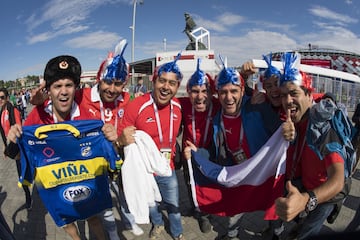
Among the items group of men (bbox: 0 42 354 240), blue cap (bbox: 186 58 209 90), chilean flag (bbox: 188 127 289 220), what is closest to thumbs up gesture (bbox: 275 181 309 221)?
group of men (bbox: 0 42 354 240)

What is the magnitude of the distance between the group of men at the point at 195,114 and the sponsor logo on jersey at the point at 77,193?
394mm

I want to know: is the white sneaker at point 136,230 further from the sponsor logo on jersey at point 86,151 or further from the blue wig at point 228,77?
the blue wig at point 228,77

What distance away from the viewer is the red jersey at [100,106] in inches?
111

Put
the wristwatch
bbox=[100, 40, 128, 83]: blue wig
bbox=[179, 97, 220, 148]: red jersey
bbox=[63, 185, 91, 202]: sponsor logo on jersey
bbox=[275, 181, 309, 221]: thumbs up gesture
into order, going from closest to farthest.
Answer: bbox=[275, 181, 309, 221]: thumbs up gesture
the wristwatch
bbox=[63, 185, 91, 202]: sponsor logo on jersey
bbox=[100, 40, 128, 83]: blue wig
bbox=[179, 97, 220, 148]: red jersey

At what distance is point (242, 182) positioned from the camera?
283 cm

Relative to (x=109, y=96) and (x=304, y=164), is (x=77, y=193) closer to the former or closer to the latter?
(x=109, y=96)

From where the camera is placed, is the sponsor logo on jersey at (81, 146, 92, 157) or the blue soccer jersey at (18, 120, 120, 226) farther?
the sponsor logo on jersey at (81, 146, 92, 157)

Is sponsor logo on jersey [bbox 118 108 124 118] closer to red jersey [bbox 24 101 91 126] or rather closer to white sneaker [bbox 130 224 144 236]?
red jersey [bbox 24 101 91 126]

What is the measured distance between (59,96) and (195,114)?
5.32ft

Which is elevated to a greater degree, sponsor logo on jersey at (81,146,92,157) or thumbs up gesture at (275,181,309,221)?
sponsor logo on jersey at (81,146,92,157)

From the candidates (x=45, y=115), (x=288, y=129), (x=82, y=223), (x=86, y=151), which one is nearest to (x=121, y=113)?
(x=86, y=151)

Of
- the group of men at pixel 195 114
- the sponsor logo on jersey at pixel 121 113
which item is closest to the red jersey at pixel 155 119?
the group of men at pixel 195 114

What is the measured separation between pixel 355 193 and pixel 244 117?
3696 mm

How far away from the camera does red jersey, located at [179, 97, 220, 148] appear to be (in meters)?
3.12
